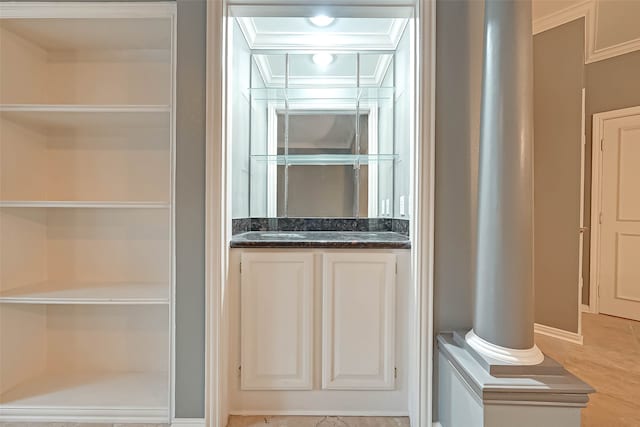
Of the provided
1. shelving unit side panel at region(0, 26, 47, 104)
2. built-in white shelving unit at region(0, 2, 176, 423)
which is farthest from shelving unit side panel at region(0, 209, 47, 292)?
shelving unit side panel at region(0, 26, 47, 104)

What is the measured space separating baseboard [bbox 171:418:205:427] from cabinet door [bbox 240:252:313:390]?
24 centimetres

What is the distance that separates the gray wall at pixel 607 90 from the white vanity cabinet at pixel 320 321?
11.2ft

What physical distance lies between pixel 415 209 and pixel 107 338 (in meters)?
1.97

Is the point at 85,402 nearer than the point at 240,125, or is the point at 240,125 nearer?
the point at 85,402

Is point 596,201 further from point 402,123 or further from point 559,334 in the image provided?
point 402,123

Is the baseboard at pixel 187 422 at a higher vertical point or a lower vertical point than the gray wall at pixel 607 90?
lower

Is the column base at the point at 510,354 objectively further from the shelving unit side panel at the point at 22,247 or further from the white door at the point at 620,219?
the white door at the point at 620,219

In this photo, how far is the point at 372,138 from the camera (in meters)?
2.52

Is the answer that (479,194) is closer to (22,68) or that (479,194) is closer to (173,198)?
(173,198)

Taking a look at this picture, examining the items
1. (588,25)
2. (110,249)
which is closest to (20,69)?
(110,249)

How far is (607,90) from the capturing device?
3725 mm

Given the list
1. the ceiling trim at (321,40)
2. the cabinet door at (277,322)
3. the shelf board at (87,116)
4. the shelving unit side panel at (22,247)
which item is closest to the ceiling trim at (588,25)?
the ceiling trim at (321,40)

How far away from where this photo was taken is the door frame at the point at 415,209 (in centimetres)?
157

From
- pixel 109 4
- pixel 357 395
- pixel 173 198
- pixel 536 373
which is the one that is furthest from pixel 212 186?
pixel 536 373
